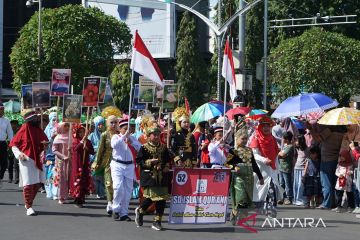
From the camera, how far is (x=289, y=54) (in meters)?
38.9

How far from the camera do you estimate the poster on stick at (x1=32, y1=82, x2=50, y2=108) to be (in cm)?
1722

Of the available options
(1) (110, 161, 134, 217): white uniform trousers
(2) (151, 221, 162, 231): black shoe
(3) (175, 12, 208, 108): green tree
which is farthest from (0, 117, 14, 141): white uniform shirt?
(3) (175, 12, 208, 108): green tree

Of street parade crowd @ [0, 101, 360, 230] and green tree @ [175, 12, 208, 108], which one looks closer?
street parade crowd @ [0, 101, 360, 230]

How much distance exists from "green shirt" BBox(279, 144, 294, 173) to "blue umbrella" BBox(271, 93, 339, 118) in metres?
0.77

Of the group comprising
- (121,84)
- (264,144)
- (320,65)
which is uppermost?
(320,65)

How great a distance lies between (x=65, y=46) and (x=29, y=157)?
32716 mm

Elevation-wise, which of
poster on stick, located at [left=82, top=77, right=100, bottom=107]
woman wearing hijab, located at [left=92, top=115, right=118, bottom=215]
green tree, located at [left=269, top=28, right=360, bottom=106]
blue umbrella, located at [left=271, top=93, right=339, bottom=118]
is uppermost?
green tree, located at [left=269, top=28, right=360, bottom=106]

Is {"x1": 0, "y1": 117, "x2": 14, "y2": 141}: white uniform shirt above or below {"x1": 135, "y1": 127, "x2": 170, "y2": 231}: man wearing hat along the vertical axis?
above

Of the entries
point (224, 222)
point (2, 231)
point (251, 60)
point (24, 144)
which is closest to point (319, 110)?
point (224, 222)

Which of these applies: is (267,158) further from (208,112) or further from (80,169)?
(208,112)

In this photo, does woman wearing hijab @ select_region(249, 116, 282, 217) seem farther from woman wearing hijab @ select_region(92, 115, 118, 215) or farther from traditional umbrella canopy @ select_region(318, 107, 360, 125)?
woman wearing hijab @ select_region(92, 115, 118, 215)

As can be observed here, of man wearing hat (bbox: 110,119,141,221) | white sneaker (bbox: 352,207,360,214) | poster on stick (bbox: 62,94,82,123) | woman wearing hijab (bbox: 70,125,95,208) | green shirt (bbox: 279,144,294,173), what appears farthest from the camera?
green shirt (bbox: 279,144,294,173)

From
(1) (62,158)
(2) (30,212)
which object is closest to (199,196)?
(2) (30,212)

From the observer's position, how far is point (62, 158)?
1546 cm
